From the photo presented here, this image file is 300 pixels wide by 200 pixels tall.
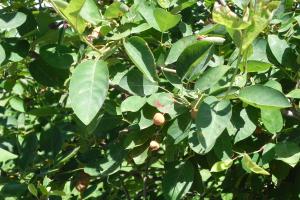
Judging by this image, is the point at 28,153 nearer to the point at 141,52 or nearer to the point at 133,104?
the point at 133,104

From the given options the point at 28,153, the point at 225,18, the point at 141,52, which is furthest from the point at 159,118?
the point at 28,153

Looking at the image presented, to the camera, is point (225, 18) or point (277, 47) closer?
point (225, 18)

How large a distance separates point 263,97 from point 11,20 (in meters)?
0.60

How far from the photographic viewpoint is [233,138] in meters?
1.19

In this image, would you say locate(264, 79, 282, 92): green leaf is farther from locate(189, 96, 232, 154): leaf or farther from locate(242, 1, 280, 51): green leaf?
locate(242, 1, 280, 51): green leaf

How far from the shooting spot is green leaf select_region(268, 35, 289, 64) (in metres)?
1.16

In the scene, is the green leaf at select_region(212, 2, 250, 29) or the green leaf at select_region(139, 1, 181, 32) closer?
the green leaf at select_region(212, 2, 250, 29)

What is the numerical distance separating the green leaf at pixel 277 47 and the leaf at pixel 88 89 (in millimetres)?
426

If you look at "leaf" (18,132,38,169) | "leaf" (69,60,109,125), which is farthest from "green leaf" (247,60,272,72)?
"leaf" (18,132,38,169)

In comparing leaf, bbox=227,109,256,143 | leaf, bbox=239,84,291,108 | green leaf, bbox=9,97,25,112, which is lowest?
green leaf, bbox=9,97,25,112

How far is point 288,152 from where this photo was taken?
1084 mm

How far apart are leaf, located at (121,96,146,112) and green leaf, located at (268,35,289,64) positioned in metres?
0.33

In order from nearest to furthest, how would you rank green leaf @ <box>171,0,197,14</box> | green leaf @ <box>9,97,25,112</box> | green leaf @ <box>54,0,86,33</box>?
green leaf @ <box>54,0,86,33</box>
green leaf @ <box>171,0,197,14</box>
green leaf @ <box>9,97,25,112</box>

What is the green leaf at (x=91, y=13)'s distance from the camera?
110 centimetres
